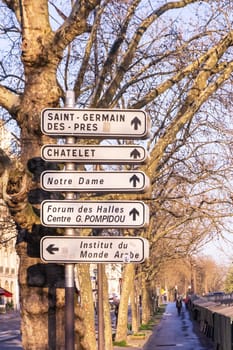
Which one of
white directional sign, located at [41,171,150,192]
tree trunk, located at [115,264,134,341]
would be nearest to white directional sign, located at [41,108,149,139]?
white directional sign, located at [41,171,150,192]

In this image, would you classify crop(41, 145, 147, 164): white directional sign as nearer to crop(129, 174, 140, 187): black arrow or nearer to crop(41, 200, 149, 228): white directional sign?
crop(129, 174, 140, 187): black arrow

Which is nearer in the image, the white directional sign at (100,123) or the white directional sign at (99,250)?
the white directional sign at (99,250)

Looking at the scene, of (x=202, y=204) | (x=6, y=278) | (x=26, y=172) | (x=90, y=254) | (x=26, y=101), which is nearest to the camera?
(x=90, y=254)

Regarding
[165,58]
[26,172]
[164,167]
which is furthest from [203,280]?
[26,172]

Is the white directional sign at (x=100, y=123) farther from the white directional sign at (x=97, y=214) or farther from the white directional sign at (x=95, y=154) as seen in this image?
the white directional sign at (x=97, y=214)

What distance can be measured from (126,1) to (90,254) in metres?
→ 7.56

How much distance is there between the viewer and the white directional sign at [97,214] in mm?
8828

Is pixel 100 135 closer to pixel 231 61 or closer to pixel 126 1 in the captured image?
pixel 126 1

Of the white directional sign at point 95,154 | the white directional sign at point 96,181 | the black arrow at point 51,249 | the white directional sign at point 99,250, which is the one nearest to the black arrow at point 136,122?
the white directional sign at point 95,154

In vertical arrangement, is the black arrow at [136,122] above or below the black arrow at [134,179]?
above

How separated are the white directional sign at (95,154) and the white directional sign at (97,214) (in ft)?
1.46

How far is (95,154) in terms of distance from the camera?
29.5 ft

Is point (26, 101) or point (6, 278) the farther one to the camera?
point (6, 278)

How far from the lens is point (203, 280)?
136 m
